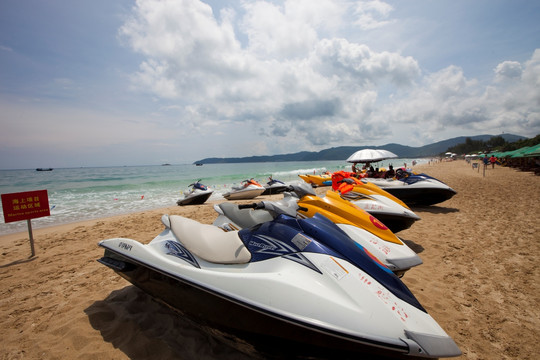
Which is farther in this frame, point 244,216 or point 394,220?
point 394,220

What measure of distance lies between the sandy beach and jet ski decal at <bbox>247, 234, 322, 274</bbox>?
2.80ft

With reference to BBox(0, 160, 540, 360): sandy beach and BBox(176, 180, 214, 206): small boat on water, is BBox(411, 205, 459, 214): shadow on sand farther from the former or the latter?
BBox(176, 180, 214, 206): small boat on water

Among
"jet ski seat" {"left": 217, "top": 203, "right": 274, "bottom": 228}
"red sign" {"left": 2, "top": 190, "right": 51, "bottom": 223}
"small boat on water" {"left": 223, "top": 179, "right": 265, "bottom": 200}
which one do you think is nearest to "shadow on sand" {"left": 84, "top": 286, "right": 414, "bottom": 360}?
"jet ski seat" {"left": 217, "top": 203, "right": 274, "bottom": 228}

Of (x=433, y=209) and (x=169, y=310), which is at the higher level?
(x=169, y=310)

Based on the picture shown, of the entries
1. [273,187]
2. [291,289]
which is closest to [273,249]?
[291,289]

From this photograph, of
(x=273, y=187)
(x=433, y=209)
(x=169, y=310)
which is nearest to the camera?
(x=169, y=310)

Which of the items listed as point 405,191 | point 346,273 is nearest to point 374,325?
point 346,273

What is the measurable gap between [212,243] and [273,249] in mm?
579

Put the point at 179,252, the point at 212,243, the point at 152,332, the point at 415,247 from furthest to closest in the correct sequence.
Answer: the point at 415,247, the point at 152,332, the point at 179,252, the point at 212,243

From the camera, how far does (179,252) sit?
2.20m

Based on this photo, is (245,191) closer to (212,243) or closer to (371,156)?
(371,156)

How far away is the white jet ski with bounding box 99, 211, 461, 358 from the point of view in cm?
138

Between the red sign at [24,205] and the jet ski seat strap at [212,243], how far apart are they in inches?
151

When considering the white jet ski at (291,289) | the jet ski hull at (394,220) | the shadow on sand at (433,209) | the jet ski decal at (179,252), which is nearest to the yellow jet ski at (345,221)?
the white jet ski at (291,289)
